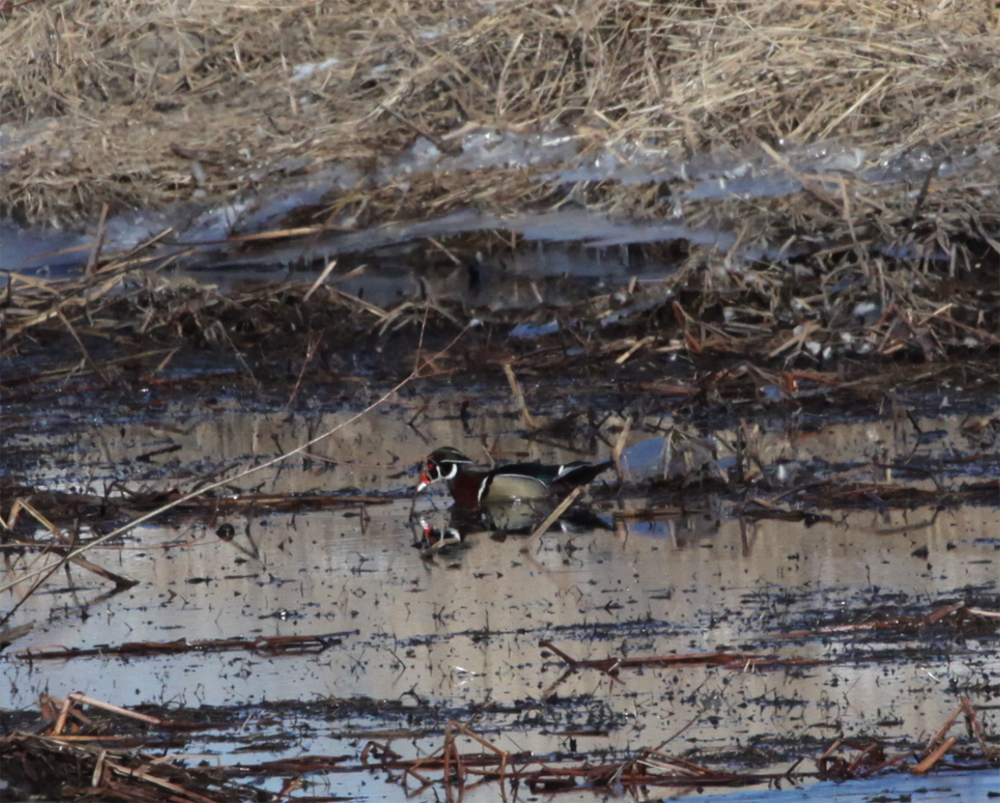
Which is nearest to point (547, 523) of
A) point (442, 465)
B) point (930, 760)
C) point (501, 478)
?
point (501, 478)

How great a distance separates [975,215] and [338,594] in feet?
18.6

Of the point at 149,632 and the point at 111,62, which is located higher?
the point at 111,62

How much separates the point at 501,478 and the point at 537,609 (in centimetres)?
136

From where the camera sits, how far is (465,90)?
12.2m

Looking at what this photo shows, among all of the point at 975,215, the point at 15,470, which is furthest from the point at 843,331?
the point at 15,470

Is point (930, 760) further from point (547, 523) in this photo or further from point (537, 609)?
point (547, 523)

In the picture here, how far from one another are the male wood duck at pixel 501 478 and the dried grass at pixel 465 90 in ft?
12.9

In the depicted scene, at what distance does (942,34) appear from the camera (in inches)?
450

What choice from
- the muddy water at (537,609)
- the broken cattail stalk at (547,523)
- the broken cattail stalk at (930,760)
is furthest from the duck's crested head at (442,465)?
the broken cattail stalk at (930,760)

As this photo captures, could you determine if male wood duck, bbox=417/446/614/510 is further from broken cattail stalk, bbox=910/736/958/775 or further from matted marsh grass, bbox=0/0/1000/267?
matted marsh grass, bbox=0/0/1000/267

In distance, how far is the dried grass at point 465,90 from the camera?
11031 millimetres

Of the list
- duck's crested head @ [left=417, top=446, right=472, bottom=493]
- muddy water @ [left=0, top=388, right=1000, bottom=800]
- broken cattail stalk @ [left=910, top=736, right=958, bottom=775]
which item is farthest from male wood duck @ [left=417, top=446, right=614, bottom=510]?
broken cattail stalk @ [left=910, top=736, right=958, bottom=775]

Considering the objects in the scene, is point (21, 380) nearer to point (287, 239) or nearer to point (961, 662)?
point (287, 239)

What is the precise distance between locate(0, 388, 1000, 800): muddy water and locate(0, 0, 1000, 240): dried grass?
12.1 ft
